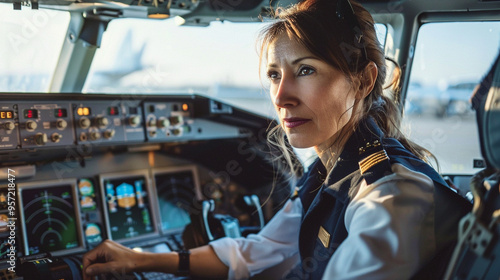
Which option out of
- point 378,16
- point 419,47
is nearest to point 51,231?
point 378,16

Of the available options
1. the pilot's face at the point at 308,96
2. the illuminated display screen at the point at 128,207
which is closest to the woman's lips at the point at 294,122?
the pilot's face at the point at 308,96

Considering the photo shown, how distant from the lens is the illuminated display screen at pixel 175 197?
2.39 meters

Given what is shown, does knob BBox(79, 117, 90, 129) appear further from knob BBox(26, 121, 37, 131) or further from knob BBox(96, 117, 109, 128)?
knob BBox(26, 121, 37, 131)

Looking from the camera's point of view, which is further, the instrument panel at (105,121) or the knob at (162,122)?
the knob at (162,122)

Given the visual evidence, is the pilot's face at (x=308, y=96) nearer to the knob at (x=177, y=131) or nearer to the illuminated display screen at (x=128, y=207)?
the knob at (x=177, y=131)

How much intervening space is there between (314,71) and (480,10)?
120cm

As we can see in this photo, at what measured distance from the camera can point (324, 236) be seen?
1246 mm

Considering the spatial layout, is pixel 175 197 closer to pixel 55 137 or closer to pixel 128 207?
pixel 128 207

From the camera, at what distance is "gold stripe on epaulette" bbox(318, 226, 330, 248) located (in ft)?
4.02

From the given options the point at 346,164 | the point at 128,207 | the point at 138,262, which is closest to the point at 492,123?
the point at 346,164

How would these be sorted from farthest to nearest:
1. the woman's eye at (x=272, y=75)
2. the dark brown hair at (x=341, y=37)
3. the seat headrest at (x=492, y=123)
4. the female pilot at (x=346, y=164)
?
the woman's eye at (x=272, y=75) < the dark brown hair at (x=341, y=37) < the female pilot at (x=346, y=164) < the seat headrest at (x=492, y=123)

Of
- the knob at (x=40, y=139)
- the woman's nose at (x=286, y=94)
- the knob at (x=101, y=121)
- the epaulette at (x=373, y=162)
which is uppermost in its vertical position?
the knob at (x=101, y=121)

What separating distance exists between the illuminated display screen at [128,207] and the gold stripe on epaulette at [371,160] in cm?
144

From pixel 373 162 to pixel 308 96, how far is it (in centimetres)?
25
